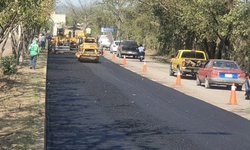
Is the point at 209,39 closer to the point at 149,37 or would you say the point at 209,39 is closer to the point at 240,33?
the point at 240,33

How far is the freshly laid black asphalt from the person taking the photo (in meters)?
10.5

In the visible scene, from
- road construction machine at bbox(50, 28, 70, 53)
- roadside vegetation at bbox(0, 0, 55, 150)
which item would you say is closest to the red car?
roadside vegetation at bbox(0, 0, 55, 150)

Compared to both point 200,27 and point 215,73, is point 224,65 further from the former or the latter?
point 200,27

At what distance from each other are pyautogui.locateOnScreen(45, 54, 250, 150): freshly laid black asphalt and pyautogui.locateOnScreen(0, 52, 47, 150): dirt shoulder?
0.95 ft

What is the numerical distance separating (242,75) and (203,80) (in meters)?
1.99

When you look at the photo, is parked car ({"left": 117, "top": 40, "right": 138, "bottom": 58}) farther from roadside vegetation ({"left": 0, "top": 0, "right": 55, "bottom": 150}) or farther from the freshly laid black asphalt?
the freshly laid black asphalt

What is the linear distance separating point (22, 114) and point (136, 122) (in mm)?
2731

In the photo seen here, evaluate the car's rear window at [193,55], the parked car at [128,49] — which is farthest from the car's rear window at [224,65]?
the parked car at [128,49]

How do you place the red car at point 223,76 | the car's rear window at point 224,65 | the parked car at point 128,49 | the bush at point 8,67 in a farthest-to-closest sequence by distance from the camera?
the parked car at point 128,49 → the car's rear window at point 224,65 → the red car at point 223,76 → the bush at point 8,67

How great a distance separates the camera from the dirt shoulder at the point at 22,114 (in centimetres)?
956

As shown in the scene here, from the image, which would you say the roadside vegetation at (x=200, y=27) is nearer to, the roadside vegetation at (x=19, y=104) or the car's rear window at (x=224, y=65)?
the car's rear window at (x=224, y=65)

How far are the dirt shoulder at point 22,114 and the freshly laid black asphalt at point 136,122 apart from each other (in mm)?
290

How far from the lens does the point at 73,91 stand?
776 inches

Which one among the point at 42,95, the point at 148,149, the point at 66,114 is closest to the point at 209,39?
the point at 42,95
